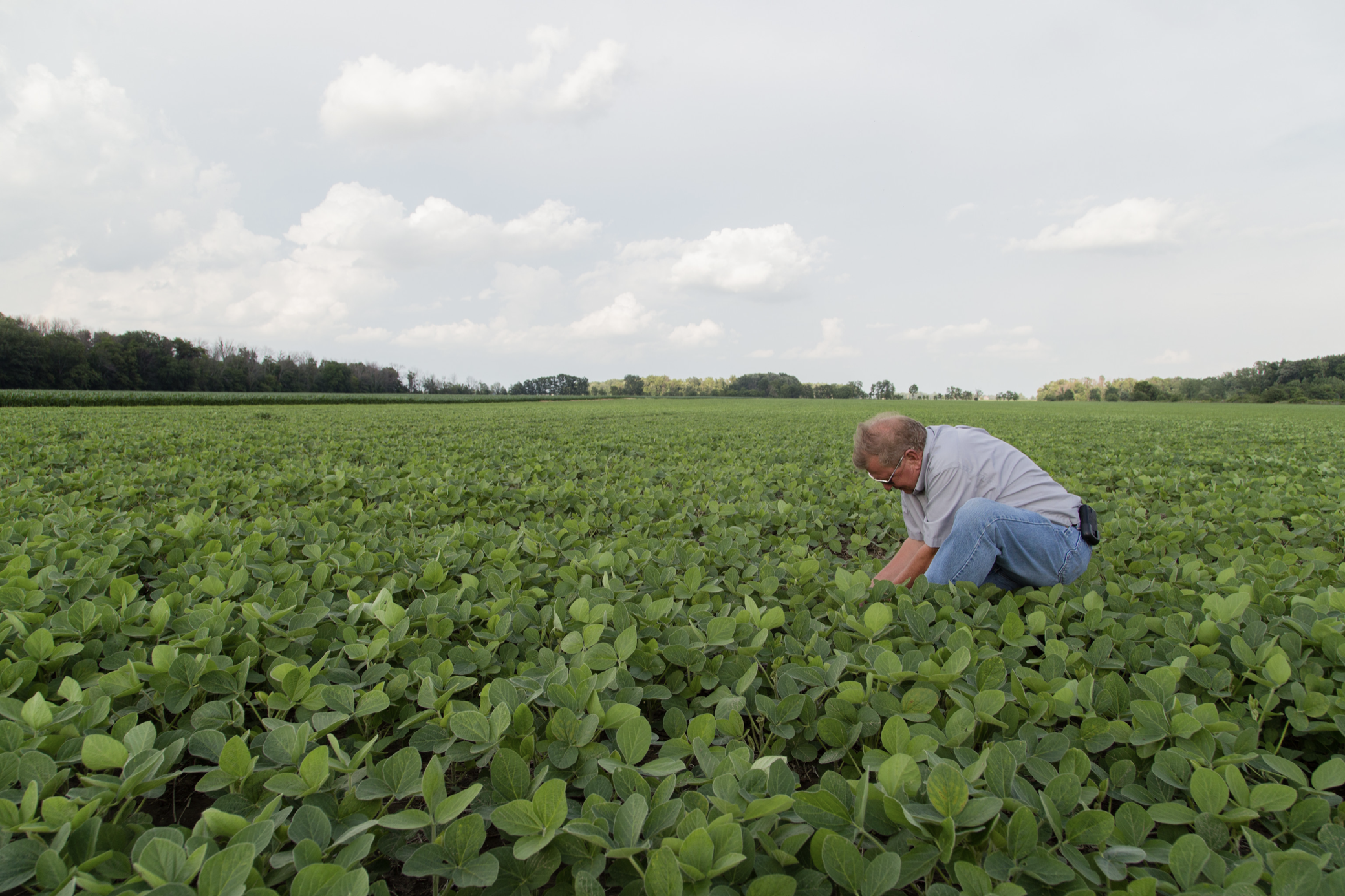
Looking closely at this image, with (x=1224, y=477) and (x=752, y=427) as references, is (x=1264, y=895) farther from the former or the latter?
(x=752, y=427)

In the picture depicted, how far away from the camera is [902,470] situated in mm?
3582

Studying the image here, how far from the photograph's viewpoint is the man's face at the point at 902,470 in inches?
141

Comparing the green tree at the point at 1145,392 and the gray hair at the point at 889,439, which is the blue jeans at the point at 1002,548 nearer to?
the gray hair at the point at 889,439

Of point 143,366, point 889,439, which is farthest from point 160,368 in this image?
point 889,439

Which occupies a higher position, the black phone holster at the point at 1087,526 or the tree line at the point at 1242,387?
the tree line at the point at 1242,387

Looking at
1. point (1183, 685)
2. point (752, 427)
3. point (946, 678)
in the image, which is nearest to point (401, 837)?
point (946, 678)

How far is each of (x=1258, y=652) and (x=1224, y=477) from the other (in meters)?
8.62

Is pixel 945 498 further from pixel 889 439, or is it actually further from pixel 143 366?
pixel 143 366

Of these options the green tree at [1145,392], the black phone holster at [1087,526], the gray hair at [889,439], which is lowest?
the black phone holster at [1087,526]

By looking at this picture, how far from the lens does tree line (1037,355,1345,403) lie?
273 ft

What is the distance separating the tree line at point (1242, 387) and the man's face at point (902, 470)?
110m

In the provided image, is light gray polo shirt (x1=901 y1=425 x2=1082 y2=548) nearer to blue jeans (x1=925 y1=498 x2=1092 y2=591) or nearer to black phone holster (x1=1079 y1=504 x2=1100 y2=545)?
black phone holster (x1=1079 y1=504 x2=1100 y2=545)

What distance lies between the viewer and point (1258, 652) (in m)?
1.92

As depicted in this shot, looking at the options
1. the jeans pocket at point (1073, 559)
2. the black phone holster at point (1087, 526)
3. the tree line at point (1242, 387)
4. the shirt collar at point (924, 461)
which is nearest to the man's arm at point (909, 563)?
the shirt collar at point (924, 461)
